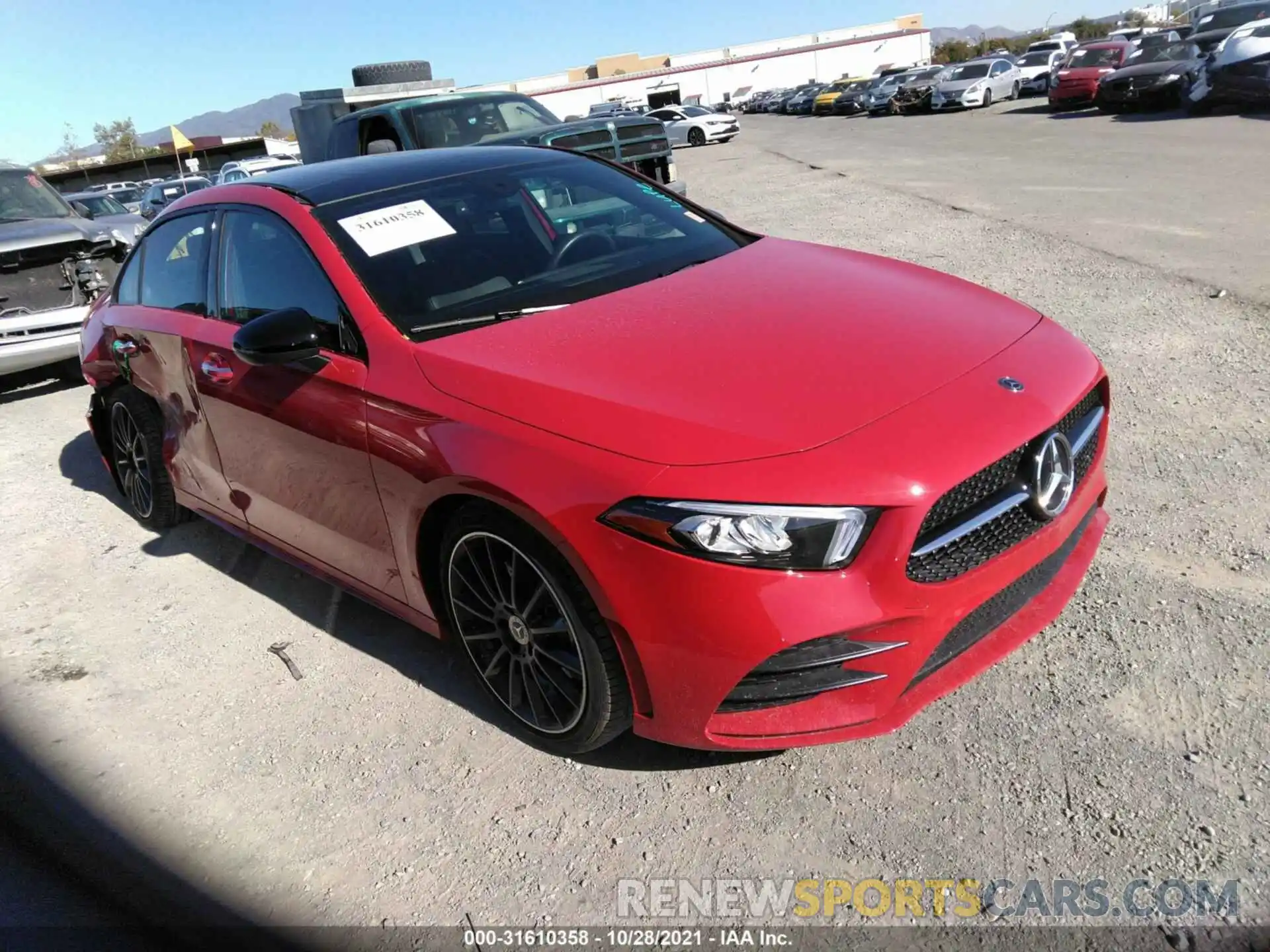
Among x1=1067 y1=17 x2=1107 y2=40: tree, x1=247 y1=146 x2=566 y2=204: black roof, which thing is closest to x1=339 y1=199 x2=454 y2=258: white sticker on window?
x1=247 y1=146 x2=566 y2=204: black roof

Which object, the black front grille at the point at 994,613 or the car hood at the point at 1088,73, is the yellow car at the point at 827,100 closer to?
the car hood at the point at 1088,73

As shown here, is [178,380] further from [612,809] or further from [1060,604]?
[1060,604]

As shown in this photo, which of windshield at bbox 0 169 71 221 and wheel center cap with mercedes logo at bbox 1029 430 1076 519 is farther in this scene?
windshield at bbox 0 169 71 221

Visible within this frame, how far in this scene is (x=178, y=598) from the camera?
14.0ft

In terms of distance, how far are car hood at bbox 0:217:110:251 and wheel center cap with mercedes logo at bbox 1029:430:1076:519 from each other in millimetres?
8506

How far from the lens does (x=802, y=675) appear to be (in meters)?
2.28

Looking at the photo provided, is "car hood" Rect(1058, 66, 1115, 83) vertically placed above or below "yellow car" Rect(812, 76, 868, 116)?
above

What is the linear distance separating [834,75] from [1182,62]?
75389mm

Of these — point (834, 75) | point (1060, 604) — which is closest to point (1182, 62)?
point (1060, 604)

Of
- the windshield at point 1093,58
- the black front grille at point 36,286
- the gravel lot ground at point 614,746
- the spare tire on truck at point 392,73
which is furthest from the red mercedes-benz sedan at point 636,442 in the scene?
the windshield at point 1093,58

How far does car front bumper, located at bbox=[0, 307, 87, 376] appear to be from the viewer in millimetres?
7707

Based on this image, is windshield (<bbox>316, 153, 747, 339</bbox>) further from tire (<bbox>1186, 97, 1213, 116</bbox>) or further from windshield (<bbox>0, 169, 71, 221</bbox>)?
tire (<bbox>1186, 97, 1213, 116</bbox>)

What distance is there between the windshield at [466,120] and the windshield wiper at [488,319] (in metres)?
7.06

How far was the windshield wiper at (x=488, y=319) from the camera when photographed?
2.97 m
